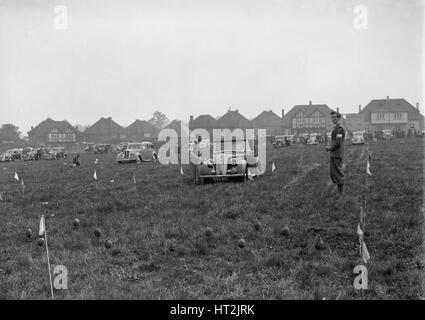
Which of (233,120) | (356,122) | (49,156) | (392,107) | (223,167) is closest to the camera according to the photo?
(223,167)

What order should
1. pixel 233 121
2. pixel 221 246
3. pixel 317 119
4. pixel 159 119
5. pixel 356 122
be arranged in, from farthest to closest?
pixel 159 119, pixel 317 119, pixel 233 121, pixel 356 122, pixel 221 246

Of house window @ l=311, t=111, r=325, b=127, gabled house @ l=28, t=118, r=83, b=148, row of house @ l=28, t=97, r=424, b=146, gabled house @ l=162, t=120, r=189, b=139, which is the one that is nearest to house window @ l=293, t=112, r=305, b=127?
row of house @ l=28, t=97, r=424, b=146

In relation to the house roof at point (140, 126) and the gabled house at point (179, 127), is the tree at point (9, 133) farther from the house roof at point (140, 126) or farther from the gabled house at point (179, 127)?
the gabled house at point (179, 127)

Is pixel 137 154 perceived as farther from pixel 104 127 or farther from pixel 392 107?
pixel 392 107

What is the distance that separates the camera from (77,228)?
302 inches

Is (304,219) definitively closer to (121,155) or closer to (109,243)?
(109,243)

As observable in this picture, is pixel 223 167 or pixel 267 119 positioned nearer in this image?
pixel 223 167

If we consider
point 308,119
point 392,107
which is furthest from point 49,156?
point 392,107

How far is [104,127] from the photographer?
97312 mm

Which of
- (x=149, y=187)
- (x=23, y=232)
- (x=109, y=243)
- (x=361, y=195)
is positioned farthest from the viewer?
(x=149, y=187)

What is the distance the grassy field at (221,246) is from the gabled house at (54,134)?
287 ft

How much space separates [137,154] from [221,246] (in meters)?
24.2
